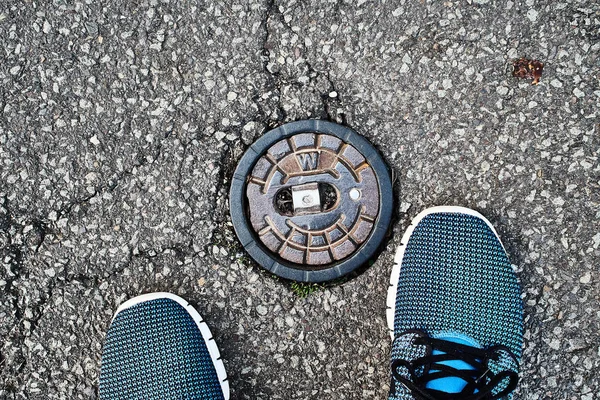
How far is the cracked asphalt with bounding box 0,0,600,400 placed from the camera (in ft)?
7.47

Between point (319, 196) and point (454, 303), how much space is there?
2.07 feet

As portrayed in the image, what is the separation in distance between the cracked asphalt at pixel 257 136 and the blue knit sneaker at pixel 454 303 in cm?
8

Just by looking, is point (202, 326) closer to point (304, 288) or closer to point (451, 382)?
point (304, 288)

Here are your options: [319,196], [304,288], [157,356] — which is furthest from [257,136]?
[157,356]

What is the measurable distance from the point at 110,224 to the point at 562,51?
1838 mm

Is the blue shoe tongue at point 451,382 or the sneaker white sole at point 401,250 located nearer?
the blue shoe tongue at point 451,382

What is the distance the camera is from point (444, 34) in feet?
7.53

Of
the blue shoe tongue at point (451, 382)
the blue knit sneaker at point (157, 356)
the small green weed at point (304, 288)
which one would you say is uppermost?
the small green weed at point (304, 288)

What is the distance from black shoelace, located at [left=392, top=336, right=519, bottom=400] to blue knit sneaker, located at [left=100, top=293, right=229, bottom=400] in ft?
2.32

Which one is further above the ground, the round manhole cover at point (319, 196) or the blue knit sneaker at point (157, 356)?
the round manhole cover at point (319, 196)

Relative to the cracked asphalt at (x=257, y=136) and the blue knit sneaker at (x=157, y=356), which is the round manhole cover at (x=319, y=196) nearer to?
the cracked asphalt at (x=257, y=136)

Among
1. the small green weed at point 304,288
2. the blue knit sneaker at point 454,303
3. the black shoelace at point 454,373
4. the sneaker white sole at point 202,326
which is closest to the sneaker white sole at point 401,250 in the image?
the blue knit sneaker at point 454,303

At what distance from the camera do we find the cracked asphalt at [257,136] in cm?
228

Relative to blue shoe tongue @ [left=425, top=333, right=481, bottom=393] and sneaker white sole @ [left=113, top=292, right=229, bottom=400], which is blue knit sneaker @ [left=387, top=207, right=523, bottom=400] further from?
sneaker white sole @ [left=113, top=292, right=229, bottom=400]
